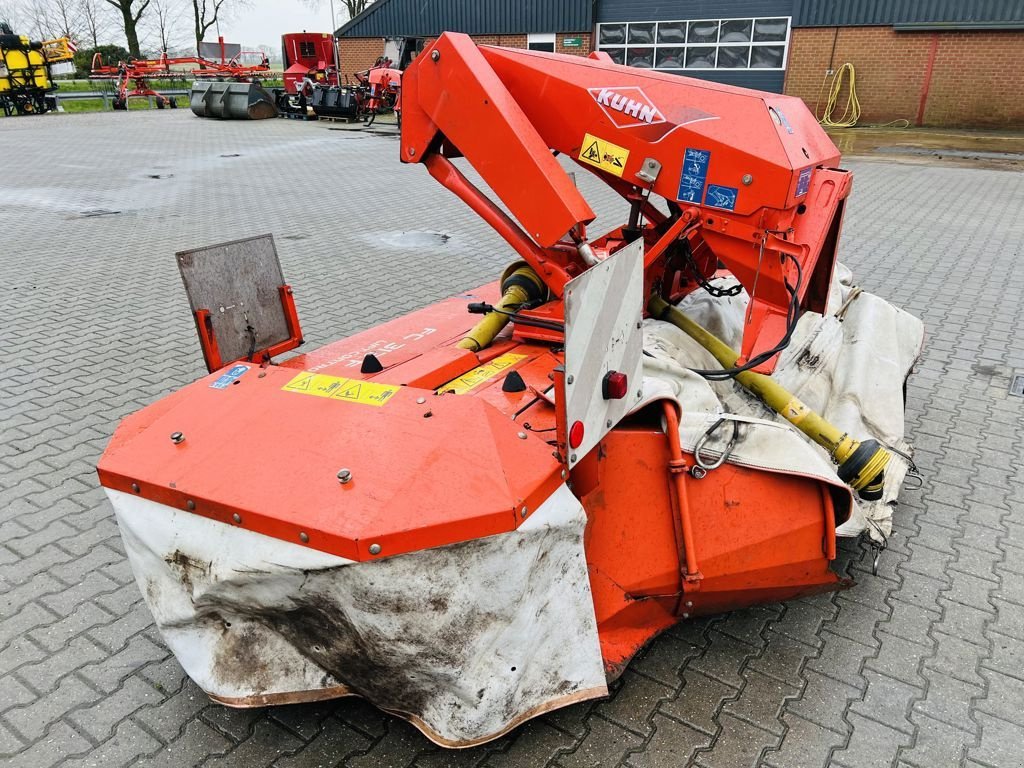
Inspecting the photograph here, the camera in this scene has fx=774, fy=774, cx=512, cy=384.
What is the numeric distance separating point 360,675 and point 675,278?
2.49 meters

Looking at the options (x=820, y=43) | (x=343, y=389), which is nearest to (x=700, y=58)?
(x=820, y=43)

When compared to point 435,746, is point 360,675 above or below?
above

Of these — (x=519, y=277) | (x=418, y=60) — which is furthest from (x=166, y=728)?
(x=418, y=60)

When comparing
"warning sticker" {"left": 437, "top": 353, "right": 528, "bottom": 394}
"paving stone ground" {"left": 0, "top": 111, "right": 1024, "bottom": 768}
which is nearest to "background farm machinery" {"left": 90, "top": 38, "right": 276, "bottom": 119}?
"paving stone ground" {"left": 0, "top": 111, "right": 1024, "bottom": 768}

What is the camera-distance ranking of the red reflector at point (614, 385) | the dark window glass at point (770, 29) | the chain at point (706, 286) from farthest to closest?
1. the dark window glass at point (770, 29)
2. the chain at point (706, 286)
3. the red reflector at point (614, 385)

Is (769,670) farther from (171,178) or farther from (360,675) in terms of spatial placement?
(171,178)

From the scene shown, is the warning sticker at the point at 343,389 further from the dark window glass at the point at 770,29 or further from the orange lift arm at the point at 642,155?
the dark window glass at the point at 770,29

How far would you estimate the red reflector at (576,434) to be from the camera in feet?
6.64

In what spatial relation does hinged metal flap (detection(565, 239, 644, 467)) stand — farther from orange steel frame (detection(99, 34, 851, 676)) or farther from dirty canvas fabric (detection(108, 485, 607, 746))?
dirty canvas fabric (detection(108, 485, 607, 746))

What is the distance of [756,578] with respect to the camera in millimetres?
2574

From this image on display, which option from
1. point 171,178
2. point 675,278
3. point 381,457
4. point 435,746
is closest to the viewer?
point 381,457

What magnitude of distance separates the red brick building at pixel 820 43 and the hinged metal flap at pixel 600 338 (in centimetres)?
1763

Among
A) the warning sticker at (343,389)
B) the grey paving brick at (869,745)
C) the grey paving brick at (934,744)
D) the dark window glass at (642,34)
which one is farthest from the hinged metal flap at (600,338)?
the dark window glass at (642,34)

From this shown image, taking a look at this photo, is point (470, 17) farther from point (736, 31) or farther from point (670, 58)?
point (736, 31)
